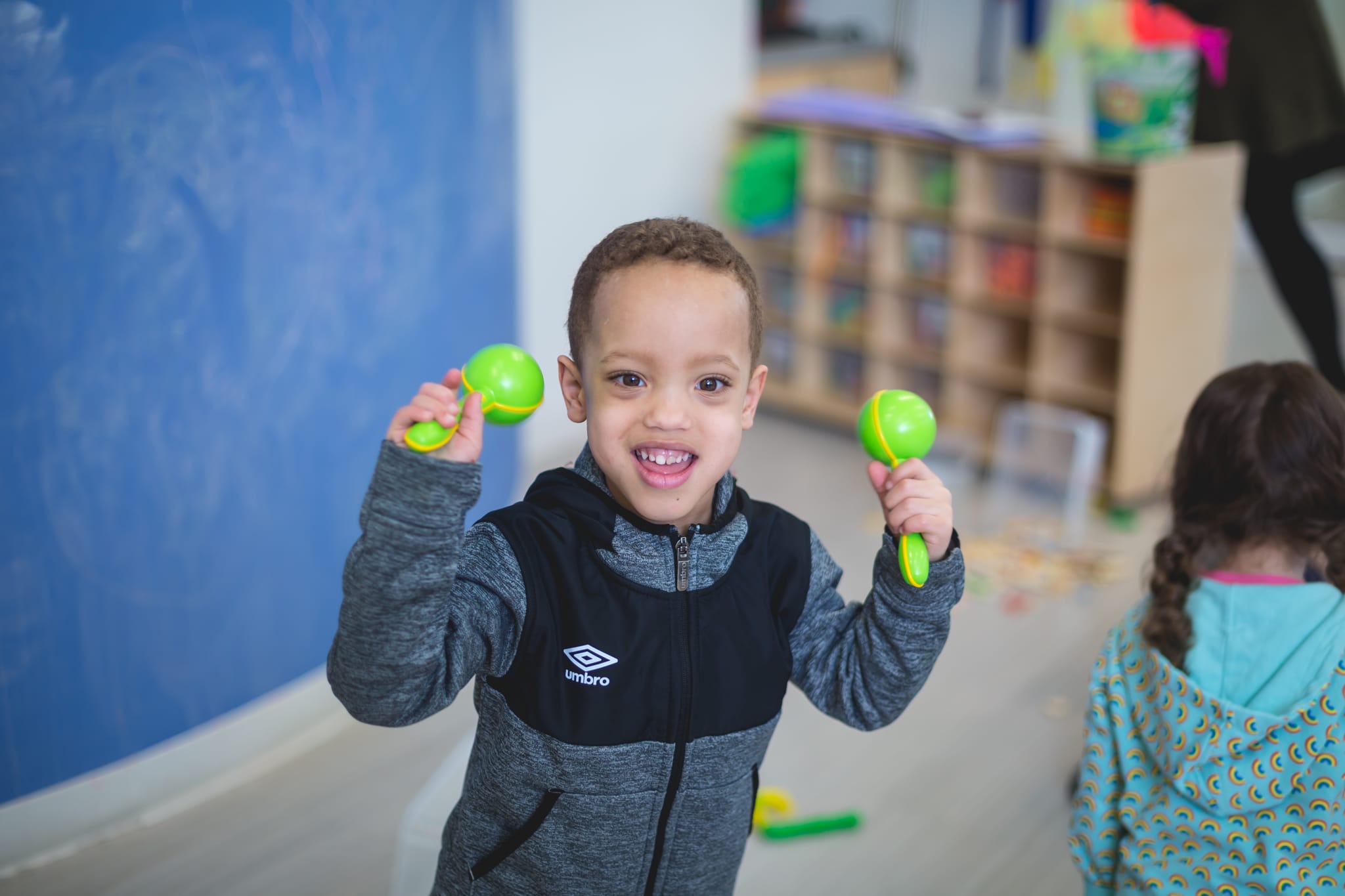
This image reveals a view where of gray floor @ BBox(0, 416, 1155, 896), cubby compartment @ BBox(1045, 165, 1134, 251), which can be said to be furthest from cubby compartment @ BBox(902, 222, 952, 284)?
gray floor @ BBox(0, 416, 1155, 896)

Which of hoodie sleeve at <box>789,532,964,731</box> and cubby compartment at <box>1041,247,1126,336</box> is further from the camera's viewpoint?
cubby compartment at <box>1041,247,1126,336</box>

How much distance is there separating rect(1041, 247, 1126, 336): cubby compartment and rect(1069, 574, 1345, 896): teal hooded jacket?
238 cm

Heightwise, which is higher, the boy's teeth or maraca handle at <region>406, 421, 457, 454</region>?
maraca handle at <region>406, 421, 457, 454</region>

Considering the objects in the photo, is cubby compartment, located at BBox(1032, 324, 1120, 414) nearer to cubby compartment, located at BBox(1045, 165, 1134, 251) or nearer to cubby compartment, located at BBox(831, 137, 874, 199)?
cubby compartment, located at BBox(1045, 165, 1134, 251)

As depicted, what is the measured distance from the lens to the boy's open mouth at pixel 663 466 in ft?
3.96

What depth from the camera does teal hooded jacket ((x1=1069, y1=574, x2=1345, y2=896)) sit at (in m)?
1.44

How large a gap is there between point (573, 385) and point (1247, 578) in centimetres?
83

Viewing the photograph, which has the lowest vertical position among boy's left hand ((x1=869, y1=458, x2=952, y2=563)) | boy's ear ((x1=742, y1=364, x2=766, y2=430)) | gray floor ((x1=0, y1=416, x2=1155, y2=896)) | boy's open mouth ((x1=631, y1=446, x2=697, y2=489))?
gray floor ((x1=0, y1=416, x2=1155, y2=896))

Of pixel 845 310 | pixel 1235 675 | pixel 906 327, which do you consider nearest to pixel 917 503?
pixel 1235 675

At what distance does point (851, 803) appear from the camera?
8.00 feet

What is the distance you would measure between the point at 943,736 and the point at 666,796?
152cm

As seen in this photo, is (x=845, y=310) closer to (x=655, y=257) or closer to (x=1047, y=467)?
(x=1047, y=467)

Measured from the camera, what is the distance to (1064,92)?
6.26m

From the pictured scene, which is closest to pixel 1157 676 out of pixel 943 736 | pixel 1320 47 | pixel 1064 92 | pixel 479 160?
pixel 943 736
